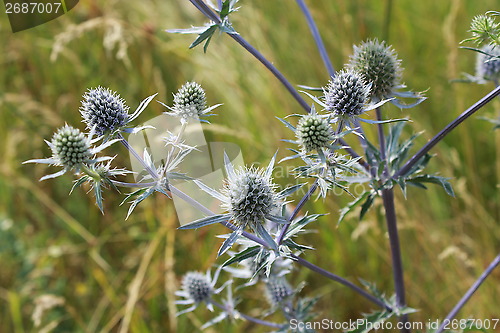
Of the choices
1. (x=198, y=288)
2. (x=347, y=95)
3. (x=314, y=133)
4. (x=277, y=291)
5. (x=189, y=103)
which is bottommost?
(x=277, y=291)

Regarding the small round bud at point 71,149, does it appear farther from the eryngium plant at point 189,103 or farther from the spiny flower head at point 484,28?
the spiny flower head at point 484,28

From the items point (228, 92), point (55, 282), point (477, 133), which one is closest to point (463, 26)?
point (477, 133)

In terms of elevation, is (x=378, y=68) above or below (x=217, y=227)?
below

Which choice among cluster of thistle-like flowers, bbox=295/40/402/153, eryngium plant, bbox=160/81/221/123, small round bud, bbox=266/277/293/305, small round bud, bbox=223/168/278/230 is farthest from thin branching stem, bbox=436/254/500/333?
eryngium plant, bbox=160/81/221/123

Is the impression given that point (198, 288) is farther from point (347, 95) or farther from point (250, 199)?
point (347, 95)

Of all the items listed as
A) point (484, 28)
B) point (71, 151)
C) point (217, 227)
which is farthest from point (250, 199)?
point (217, 227)
